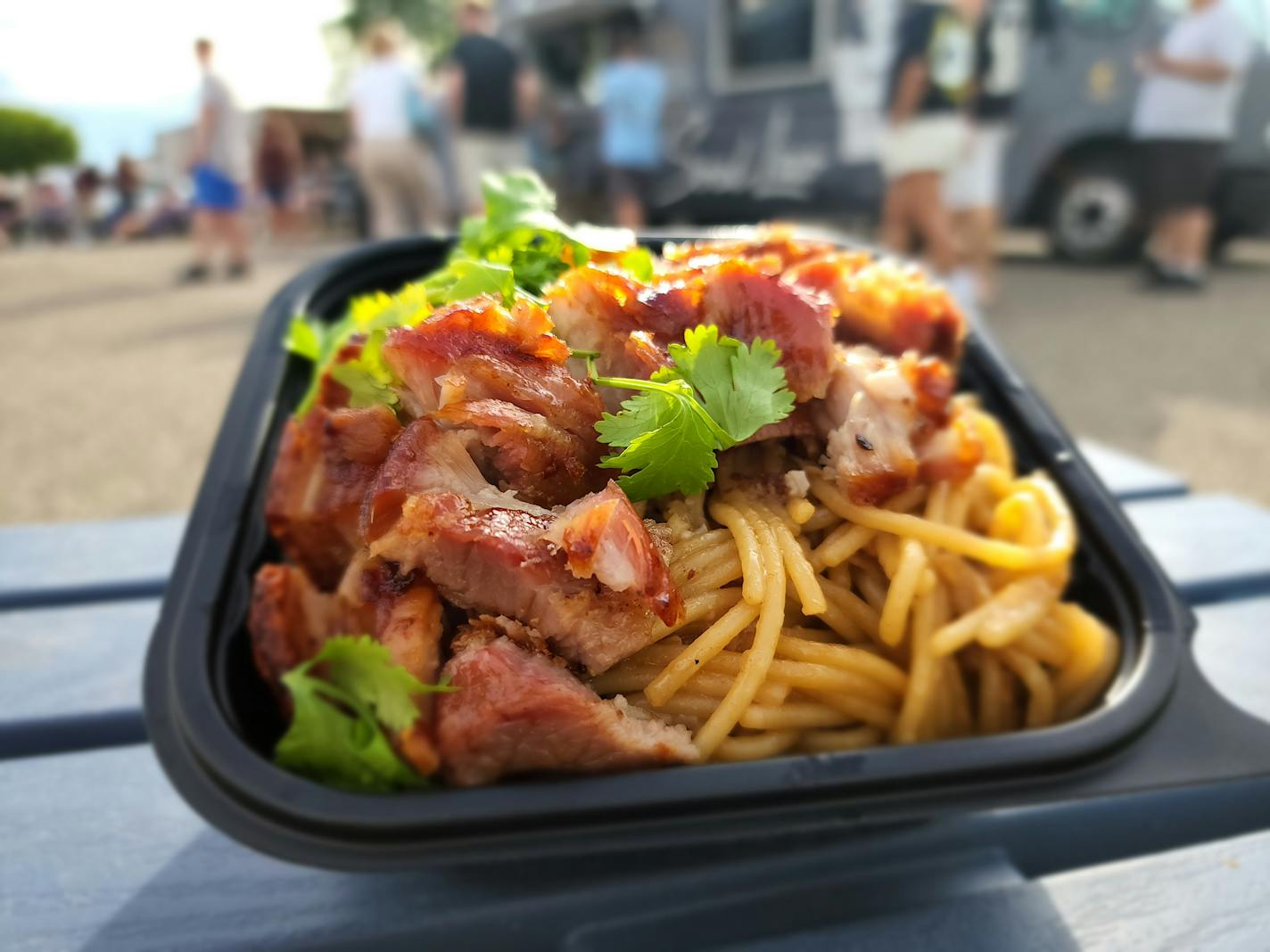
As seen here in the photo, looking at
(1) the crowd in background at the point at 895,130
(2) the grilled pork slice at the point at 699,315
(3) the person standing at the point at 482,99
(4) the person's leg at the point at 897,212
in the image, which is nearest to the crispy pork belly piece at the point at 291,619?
(2) the grilled pork slice at the point at 699,315

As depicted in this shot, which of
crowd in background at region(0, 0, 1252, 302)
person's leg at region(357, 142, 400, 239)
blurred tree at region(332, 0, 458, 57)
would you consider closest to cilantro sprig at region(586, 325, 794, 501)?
crowd in background at region(0, 0, 1252, 302)

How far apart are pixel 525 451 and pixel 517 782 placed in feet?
1.35

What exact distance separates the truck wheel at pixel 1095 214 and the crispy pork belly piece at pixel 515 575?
9.89 metres

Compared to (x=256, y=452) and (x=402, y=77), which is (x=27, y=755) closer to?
(x=256, y=452)

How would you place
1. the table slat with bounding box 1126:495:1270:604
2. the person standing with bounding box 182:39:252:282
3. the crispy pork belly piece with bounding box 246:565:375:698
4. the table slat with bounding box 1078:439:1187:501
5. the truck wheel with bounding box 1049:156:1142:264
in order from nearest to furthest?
the crispy pork belly piece with bounding box 246:565:375:698, the table slat with bounding box 1126:495:1270:604, the table slat with bounding box 1078:439:1187:501, the truck wheel with bounding box 1049:156:1142:264, the person standing with bounding box 182:39:252:282

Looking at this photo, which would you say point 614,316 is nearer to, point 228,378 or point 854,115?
point 228,378

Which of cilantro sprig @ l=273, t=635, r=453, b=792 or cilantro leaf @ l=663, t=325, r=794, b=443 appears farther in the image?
cilantro leaf @ l=663, t=325, r=794, b=443

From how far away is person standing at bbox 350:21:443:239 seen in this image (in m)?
9.02

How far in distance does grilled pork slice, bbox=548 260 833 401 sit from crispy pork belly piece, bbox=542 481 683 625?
0.26m

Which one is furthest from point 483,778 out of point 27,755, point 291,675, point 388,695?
point 27,755

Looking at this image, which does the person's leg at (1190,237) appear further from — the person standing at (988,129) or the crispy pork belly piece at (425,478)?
the crispy pork belly piece at (425,478)

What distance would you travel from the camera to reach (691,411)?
1.14m

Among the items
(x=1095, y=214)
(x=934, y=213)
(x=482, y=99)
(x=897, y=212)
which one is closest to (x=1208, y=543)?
(x=934, y=213)

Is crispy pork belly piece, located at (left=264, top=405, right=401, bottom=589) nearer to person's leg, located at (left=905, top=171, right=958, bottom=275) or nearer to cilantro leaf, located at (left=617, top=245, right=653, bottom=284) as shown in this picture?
cilantro leaf, located at (left=617, top=245, right=653, bottom=284)
